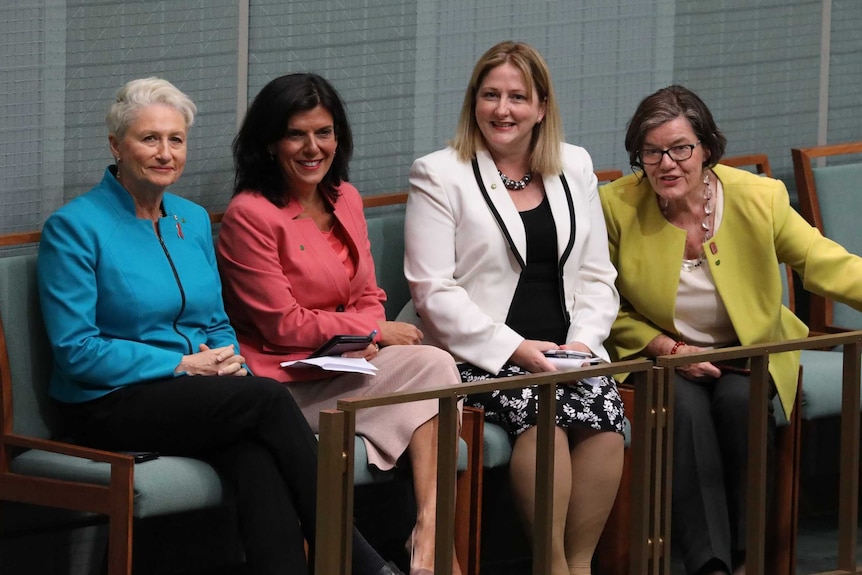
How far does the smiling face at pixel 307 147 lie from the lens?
13.0 feet

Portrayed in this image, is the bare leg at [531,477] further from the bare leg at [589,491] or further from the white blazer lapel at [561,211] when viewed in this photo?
the white blazer lapel at [561,211]

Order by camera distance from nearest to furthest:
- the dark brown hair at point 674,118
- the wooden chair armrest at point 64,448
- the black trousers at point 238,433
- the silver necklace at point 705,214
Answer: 1. the wooden chair armrest at point 64,448
2. the black trousers at point 238,433
3. the dark brown hair at point 674,118
4. the silver necklace at point 705,214

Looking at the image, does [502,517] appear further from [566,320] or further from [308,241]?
[308,241]

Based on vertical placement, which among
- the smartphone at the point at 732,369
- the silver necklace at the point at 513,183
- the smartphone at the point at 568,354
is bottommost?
the smartphone at the point at 732,369

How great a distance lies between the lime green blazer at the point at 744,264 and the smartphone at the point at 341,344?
0.88m

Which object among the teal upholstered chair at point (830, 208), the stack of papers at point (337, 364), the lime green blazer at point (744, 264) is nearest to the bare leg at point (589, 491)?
the lime green blazer at point (744, 264)

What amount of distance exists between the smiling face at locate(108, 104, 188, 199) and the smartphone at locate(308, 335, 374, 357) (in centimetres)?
56

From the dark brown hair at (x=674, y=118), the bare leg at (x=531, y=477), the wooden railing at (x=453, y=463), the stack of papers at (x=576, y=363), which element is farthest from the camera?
the dark brown hair at (x=674, y=118)

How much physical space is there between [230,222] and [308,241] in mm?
211

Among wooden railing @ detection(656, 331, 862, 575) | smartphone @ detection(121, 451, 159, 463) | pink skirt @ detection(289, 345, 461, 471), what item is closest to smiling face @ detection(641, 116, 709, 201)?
wooden railing @ detection(656, 331, 862, 575)

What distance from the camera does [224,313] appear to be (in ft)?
12.6

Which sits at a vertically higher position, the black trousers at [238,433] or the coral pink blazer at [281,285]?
the coral pink blazer at [281,285]

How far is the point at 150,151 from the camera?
12.0 feet

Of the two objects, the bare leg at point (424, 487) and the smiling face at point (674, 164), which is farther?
the smiling face at point (674, 164)
